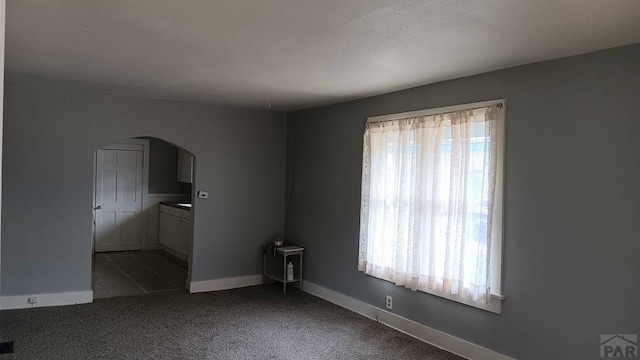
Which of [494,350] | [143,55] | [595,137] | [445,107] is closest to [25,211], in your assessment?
[143,55]

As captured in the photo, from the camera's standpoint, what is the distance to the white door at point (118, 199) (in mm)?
8070

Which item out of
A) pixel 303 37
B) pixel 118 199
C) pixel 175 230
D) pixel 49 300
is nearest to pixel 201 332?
pixel 49 300

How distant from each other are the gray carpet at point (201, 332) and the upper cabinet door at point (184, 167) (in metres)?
2.84

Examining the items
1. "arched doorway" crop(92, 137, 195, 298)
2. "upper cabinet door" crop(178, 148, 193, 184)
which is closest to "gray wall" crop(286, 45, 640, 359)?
"upper cabinet door" crop(178, 148, 193, 184)

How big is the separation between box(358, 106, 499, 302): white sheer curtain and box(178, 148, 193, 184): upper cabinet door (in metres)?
3.95

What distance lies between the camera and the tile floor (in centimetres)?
570

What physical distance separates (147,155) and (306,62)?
19.1 feet

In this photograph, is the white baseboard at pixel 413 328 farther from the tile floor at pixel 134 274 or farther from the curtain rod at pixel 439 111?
the tile floor at pixel 134 274

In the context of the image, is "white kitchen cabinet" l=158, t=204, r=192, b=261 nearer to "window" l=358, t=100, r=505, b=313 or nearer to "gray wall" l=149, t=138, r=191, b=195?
"gray wall" l=149, t=138, r=191, b=195

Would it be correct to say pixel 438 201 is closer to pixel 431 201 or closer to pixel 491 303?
pixel 431 201

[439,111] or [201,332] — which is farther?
[201,332]

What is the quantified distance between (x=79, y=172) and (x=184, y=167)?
10.2ft

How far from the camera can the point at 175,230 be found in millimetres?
7773

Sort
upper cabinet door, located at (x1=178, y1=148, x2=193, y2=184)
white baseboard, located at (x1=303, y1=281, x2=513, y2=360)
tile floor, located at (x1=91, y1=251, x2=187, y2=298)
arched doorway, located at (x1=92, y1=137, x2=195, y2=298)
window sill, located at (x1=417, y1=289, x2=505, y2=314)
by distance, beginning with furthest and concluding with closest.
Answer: upper cabinet door, located at (x1=178, y1=148, x2=193, y2=184) < arched doorway, located at (x1=92, y1=137, x2=195, y2=298) < tile floor, located at (x1=91, y1=251, x2=187, y2=298) < white baseboard, located at (x1=303, y1=281, x2=513, y2=360) < window sill, located at (x1=417, y1=289, x2=505, y2=314)
